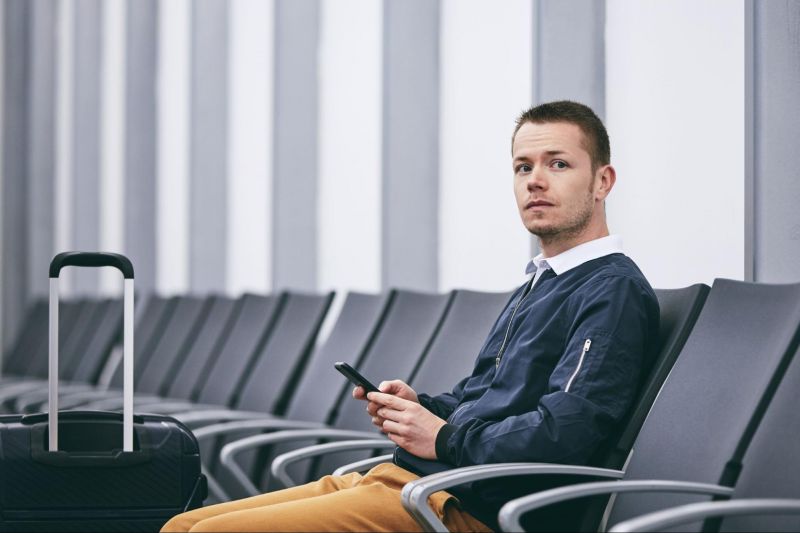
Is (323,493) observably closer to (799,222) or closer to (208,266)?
(799,222)

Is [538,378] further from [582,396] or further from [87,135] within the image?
[87,135]

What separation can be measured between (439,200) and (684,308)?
286cm

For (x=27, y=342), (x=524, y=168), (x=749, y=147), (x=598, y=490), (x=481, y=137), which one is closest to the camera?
(x=598, y=490)

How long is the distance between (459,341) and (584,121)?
968mm

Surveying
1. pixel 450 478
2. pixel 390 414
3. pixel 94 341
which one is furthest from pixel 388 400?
pixel 94 341

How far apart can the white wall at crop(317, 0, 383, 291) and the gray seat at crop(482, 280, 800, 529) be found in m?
3.45

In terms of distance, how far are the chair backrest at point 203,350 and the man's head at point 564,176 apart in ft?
9.36

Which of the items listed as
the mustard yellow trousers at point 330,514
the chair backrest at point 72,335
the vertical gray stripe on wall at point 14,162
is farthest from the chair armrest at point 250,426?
the vertical gray stripe on wall at point 14,162

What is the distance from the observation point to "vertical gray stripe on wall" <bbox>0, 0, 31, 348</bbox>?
10141 millimetres

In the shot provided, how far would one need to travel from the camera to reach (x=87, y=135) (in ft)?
32.2

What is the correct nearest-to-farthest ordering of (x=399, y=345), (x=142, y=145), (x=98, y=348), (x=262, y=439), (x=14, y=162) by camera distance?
(x=262, y=439), (x=399, y=345), (x=98, y=348), (x=142, y=145), (x=14, y=162)

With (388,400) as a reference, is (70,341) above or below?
below

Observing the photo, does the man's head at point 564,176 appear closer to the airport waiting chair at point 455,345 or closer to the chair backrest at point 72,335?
the airport waiting chair at point 455,345

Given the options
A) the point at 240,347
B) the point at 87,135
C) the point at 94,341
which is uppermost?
the point at 87,135
